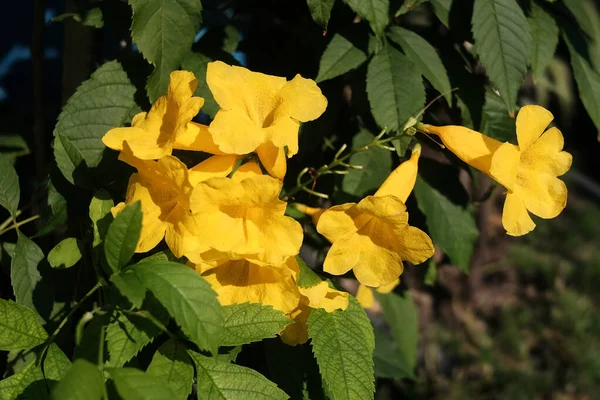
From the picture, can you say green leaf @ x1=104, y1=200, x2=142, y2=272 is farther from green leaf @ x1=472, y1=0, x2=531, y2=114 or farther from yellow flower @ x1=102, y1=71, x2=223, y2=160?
green leaf @ x1=472, y1=0, x2=531, y2=114

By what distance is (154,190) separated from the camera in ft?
4.06

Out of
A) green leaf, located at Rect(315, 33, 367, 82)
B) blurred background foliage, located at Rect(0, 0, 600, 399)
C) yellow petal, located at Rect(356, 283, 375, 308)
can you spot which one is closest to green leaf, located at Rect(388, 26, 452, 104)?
blurred background foliage, located at Rect(0, 0, 600, 399)

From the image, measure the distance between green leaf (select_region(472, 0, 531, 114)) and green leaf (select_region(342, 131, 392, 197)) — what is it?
1.12 feet

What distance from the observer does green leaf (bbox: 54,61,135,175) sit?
1425 millimetres

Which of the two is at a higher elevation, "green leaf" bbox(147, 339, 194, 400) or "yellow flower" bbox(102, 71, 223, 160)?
"yellow flower" bbox(102, 71, 223, 160)

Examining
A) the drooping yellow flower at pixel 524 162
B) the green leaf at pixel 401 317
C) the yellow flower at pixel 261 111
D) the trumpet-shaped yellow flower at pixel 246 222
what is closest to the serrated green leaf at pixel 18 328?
the trumpet-shaped yellow flower at pixel 246 222

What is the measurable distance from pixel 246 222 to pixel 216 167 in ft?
0.47

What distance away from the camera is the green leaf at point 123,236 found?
105 cm

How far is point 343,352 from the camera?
1223 mm

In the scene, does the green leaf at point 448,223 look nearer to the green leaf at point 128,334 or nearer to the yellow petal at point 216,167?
the yellow petal at point 216,167

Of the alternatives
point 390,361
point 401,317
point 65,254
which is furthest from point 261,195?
point 390,361

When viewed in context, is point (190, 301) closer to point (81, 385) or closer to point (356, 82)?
point (81, 385)

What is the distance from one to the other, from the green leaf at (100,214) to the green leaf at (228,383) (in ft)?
0.93

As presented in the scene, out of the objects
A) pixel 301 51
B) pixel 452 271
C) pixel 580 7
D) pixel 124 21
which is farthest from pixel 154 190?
pixel 452 271
